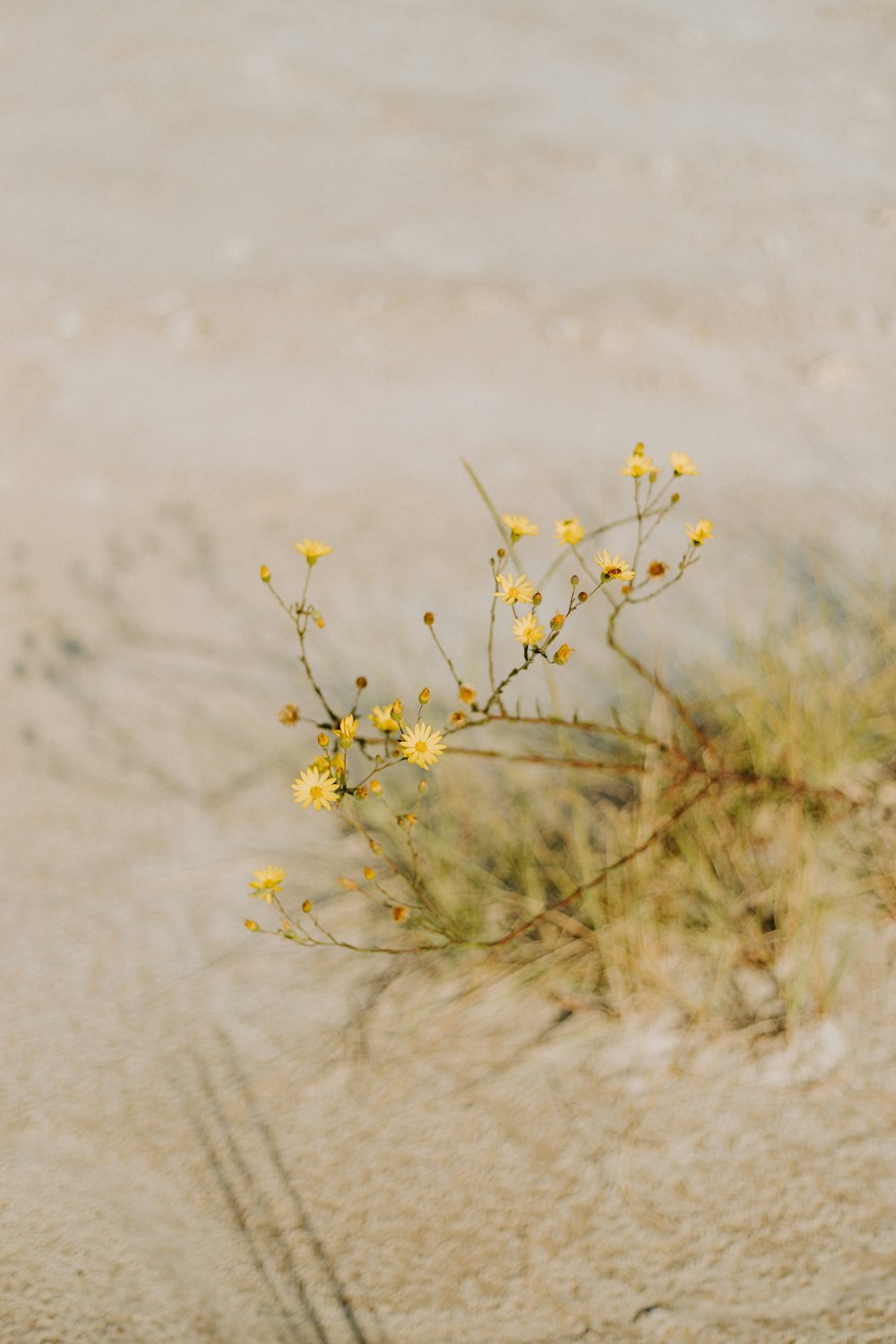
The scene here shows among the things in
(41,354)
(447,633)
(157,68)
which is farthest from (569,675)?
(157,68)

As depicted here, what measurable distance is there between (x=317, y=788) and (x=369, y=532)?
126 cm

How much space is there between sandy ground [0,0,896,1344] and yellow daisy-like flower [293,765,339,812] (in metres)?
0.43

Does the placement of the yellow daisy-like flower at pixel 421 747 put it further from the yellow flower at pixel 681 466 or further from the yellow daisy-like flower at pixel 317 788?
the yellow flower at pixel 681 466

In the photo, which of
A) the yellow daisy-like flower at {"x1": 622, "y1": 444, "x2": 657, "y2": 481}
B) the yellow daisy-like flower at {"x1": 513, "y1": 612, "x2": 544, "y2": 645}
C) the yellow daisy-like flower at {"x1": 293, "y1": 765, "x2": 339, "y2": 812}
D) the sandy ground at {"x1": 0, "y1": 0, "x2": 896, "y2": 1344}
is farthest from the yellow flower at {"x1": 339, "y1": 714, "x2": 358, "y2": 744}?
the sandy ground at {"x1": 0, "y1": 0, "x2": 896, "y2": 1344}

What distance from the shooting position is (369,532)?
88.2 inches

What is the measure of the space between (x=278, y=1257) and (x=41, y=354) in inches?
94.5

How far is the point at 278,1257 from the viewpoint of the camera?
1122 mm

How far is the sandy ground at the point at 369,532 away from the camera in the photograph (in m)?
1.13

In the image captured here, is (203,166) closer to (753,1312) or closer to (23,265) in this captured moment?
(23,265)

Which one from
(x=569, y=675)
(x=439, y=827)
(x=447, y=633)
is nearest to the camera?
(x=439, y=827)

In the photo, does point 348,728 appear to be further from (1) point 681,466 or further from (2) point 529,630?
(1) point 681,466

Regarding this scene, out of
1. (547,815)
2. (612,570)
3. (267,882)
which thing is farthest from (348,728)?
(547,815)

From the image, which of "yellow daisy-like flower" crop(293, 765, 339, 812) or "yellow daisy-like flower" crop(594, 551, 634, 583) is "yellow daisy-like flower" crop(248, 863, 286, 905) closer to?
"yellow daisy-like flower" crop(293, 765, 339, 812)

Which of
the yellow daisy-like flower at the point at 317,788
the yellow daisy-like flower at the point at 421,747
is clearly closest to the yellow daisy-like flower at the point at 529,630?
the yellow daisy-like flower at the point at 421,747
